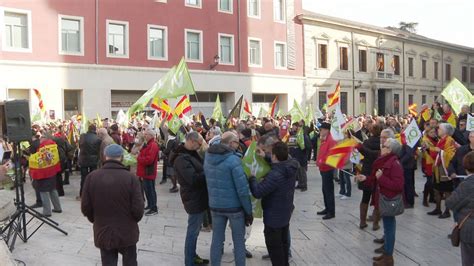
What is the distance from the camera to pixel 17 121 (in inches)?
299

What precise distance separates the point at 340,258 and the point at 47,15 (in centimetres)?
2321

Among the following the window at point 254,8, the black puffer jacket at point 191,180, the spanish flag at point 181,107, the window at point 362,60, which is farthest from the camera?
the window at point 362,60

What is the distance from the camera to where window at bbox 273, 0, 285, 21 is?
35.8m

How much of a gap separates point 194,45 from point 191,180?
26.2 meters

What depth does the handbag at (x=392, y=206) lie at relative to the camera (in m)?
6.12

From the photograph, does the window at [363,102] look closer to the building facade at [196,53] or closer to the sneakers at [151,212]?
the building facade at [196,53]

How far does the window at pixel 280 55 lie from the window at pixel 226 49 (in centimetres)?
433

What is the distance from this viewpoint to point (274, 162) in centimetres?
565

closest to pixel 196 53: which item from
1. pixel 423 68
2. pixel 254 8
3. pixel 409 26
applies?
pixel 254 8

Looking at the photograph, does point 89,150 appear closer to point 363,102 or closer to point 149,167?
point 149,167

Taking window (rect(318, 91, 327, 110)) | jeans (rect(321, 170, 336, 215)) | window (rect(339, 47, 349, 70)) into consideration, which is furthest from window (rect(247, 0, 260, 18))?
jeans (rect(321, 170, 336, 215))

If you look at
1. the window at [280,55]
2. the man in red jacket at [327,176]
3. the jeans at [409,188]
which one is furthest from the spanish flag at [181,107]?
the window at [280,55]

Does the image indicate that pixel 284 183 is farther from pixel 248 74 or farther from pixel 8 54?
pixel 248 74

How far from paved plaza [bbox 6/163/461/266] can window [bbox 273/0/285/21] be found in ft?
91.0
